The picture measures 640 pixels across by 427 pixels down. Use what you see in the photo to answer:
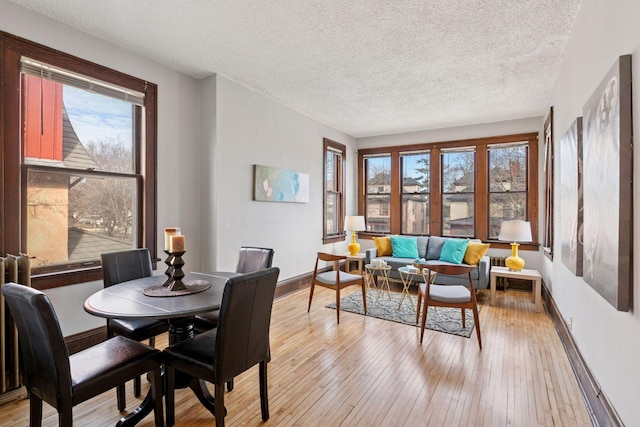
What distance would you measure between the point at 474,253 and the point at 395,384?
10.9 feet

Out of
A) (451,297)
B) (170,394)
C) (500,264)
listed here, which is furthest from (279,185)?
(500,264)

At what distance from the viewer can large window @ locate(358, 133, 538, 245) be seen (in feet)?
18.1

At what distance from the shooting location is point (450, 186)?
6.08 metres

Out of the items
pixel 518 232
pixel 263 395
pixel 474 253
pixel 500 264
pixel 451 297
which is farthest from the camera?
pixel 500 264

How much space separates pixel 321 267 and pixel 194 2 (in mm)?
4388

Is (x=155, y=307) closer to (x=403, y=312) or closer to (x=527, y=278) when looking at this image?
(x=403, y=312)

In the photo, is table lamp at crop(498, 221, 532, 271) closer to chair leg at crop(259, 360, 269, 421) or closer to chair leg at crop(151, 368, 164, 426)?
chair leg at crop(259, 360, 269, 421)

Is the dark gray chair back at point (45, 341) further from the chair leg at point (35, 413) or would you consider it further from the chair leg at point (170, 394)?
the chair leg at point (170, 394)

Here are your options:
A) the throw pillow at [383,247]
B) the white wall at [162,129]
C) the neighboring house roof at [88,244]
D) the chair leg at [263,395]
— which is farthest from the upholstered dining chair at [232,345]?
the throw pillow at [383,247]

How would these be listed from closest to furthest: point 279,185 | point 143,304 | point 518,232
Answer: point 143,304
point 518,232
point 279,185

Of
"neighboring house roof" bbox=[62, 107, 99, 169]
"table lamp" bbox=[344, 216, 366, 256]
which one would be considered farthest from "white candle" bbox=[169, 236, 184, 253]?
"table lamp" bbox=[344, 216, 366, 256]

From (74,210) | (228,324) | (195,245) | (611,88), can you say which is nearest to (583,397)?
(611,88)

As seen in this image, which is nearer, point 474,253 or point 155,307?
point 155,307

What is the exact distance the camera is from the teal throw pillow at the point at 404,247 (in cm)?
564
